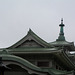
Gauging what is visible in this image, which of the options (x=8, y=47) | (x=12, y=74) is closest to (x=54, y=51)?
(x=12, y=74)

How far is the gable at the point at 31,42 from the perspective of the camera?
67.1 ft

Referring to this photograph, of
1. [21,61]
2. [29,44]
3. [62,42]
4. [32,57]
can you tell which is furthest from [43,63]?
[62,42]

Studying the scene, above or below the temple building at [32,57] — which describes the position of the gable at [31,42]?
above

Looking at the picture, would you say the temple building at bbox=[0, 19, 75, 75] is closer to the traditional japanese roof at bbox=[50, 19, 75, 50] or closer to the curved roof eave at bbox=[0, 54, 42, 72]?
the curved roof eave at bbox=[0, 54, 42, 72]

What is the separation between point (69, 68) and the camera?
90.6 feet

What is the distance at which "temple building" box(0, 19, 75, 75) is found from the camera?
1661 cm

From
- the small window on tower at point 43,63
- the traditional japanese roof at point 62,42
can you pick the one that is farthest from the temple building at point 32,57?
the traditional japanese roof at point 62,42

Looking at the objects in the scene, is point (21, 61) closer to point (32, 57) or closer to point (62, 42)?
point (32, 57)

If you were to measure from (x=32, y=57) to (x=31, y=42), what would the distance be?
1742 mm

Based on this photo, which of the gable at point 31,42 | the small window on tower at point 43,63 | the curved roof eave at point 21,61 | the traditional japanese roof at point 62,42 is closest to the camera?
the curved roof eave at point 21,61

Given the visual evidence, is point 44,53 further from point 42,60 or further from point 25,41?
point 25,41

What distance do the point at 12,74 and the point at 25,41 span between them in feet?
12.9

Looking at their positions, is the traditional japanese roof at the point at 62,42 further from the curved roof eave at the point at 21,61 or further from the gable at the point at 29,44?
the curved roof eave at the point at 21,61

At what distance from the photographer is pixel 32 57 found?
65.3ft
